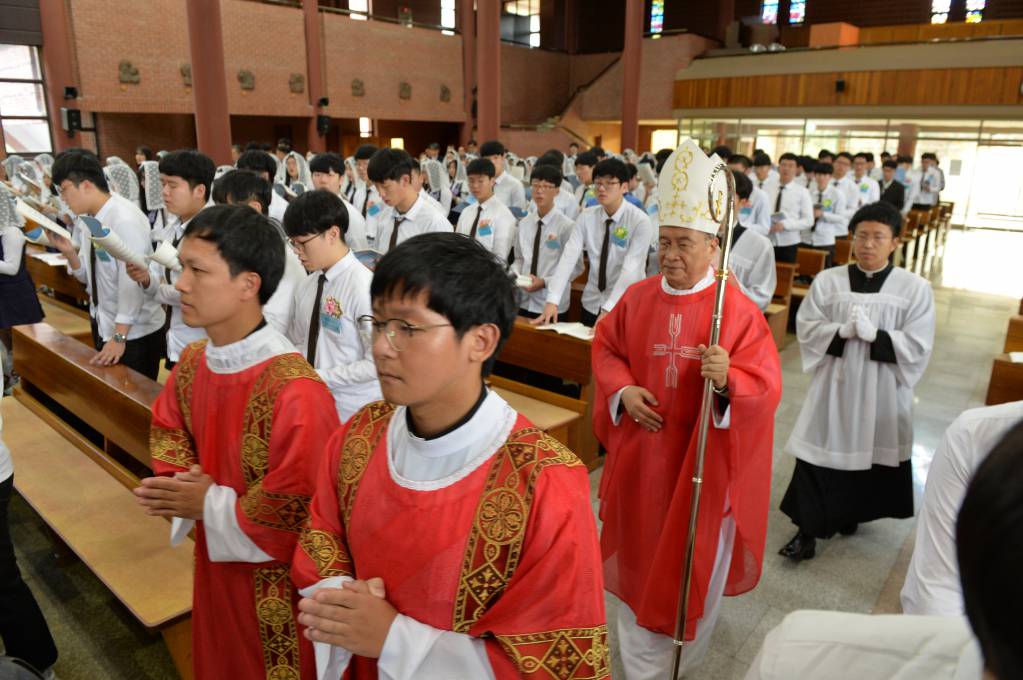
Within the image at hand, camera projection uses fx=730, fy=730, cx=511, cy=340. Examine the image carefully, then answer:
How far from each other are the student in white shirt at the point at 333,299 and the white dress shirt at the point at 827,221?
8.01 metres

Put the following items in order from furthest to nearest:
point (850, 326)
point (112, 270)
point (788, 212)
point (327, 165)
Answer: point (788, 212)
point (327, 165)
point (112, 270)
point (850, 326)

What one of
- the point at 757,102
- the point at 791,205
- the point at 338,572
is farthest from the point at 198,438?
the point at 757,102

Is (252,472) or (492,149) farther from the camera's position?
(492,149)

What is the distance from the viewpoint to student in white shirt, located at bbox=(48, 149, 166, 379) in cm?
402

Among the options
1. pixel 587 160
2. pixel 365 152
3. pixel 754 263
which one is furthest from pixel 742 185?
pixel 365 152

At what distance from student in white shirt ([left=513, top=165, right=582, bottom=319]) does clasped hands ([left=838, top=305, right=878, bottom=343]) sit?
2293 millimetres

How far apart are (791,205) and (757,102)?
480 inches

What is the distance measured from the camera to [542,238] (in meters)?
5.73

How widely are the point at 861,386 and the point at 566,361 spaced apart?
5.67 ft

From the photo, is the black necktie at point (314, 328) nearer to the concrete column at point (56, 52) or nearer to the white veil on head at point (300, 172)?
the white veil on head at point (300, 172)

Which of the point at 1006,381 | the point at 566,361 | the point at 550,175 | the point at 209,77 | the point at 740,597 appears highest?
the point at 209,77

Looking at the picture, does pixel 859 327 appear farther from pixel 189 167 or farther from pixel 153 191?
pixel 153 191

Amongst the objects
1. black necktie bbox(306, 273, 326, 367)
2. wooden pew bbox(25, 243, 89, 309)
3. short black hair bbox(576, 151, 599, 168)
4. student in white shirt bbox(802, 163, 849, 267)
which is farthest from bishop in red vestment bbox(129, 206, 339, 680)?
student in white shirt bbox(802, 163, 849, 267)

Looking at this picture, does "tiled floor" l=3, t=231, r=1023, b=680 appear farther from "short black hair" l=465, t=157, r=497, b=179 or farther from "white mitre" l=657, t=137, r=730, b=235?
"short black hair" l=465, t=157, r=497, b=179
